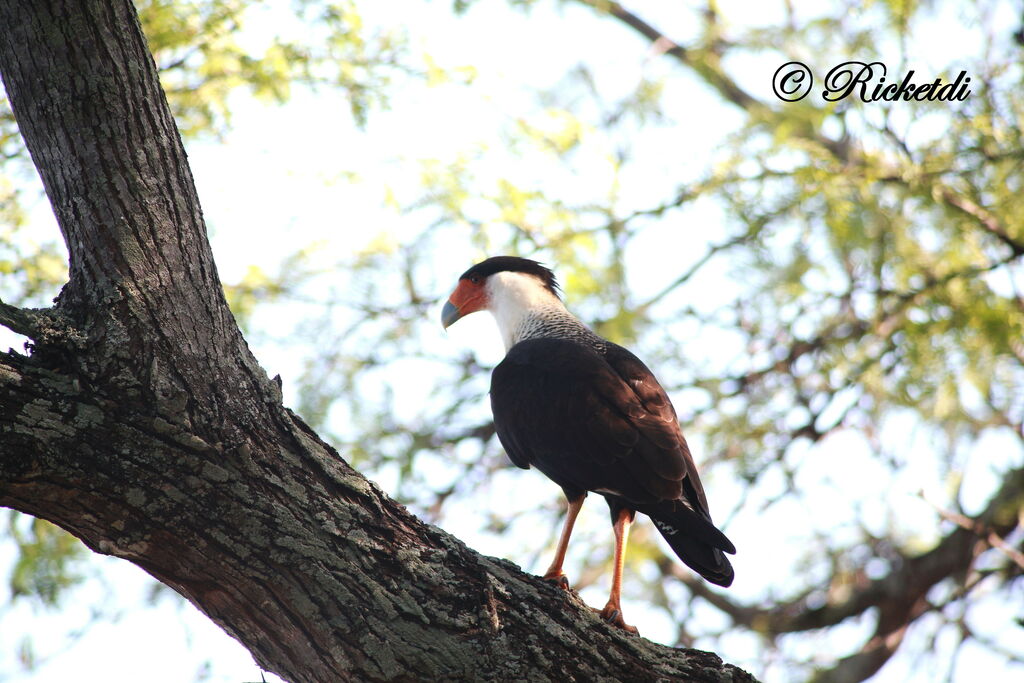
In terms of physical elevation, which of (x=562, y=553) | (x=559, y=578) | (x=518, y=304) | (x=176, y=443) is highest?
(x=518, y=304)

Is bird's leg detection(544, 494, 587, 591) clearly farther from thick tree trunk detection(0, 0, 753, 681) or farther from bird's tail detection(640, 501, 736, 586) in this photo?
thick tree trunk detection(0, 0, 753, 681)

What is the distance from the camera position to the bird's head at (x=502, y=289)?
511 centimetres

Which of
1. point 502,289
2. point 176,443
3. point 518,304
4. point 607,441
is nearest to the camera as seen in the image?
point 176,443

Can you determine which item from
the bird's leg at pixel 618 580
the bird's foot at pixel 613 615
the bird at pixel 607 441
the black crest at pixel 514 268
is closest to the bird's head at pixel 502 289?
the black crest at pixel 514 268

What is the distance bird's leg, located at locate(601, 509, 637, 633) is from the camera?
11.6 feet

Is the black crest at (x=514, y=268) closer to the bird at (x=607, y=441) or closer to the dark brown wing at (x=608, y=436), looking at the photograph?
the bird at (x=607, y=441)

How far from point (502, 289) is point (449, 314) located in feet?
1.28

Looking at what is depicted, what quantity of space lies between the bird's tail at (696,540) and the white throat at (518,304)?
5.05ft

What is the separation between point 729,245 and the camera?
18.6ft

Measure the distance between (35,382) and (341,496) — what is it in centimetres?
84

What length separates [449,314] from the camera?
17.8ft

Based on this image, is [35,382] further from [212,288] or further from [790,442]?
[790,442]

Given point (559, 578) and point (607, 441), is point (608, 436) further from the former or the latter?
point (559, 578)

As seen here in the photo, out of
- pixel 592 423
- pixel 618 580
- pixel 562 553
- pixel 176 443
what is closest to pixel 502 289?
pixel 592 423
